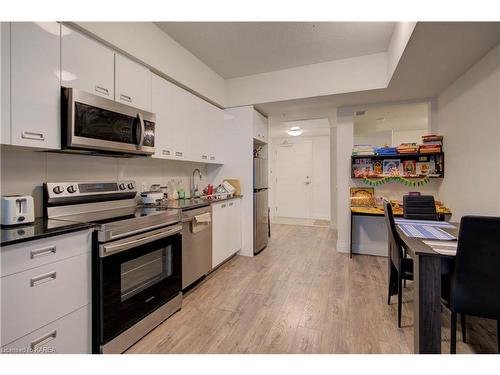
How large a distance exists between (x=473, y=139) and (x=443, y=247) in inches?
62.6

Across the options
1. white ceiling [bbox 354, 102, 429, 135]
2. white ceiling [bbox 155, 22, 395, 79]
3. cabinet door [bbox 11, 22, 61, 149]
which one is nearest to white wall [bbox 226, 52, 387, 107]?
white ceiling [bbox 155, 22, 395, 79]

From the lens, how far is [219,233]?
2975 mm

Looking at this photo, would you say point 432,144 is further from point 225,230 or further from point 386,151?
point 225,230

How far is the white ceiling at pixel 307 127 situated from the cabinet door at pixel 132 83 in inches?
124

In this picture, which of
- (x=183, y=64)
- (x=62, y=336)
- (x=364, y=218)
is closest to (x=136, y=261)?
(x=62, y=336)

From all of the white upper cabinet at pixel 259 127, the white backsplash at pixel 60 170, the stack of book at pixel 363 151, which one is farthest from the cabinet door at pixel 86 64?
the stack of book at pixel 363 151

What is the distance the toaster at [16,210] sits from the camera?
134 centimetres

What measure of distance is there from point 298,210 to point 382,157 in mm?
3553

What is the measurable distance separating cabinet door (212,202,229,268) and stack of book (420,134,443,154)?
273 cm

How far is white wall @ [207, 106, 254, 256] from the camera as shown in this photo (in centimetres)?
351

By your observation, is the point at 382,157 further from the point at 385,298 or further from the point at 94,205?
the point at 94,205

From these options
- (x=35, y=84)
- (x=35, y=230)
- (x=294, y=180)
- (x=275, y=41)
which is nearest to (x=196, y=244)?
(x=35, y=230)

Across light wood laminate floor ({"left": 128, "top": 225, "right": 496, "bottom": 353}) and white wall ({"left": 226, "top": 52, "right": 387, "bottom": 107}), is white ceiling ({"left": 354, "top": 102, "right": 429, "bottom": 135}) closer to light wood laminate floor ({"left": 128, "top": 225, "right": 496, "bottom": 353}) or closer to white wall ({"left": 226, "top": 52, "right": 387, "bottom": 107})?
white wall ({"left": 226, "top": 52, "right": 387, "bottom": 107})
